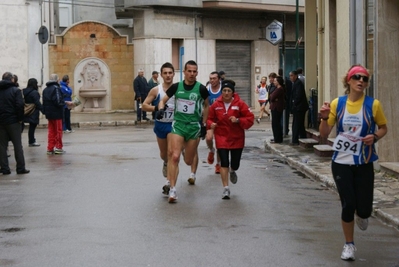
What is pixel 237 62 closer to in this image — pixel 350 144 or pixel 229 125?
pixel 229 125

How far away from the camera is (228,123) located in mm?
12602

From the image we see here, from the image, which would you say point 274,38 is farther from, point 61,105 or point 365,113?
point 365,113

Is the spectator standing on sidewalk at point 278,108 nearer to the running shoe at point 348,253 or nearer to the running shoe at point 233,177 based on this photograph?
the running shoe at point 233,177

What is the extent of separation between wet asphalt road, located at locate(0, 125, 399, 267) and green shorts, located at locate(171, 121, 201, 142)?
0.88 meters

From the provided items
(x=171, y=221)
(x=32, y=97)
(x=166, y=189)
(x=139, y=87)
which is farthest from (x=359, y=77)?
(x=139, y=87)

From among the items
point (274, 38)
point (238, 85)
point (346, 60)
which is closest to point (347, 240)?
point (346, 60)

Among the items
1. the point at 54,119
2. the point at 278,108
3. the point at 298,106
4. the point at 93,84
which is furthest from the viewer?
the point at 93,84

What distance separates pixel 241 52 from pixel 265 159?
71.6ft

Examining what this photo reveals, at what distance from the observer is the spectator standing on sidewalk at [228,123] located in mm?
12523

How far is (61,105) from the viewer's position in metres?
19.8

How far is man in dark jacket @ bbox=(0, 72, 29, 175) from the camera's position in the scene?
51.5ft

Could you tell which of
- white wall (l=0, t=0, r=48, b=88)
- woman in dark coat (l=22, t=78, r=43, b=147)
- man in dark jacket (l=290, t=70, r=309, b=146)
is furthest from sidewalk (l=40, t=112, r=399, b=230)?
white wall (l=0, t=0, r=48, b=88)

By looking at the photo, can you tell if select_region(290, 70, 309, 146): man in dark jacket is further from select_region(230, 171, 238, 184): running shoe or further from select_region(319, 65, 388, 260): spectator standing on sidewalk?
select_region(319, 65, 388, 260): spectator standing on sidewalk

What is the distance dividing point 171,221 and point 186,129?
2159mm
